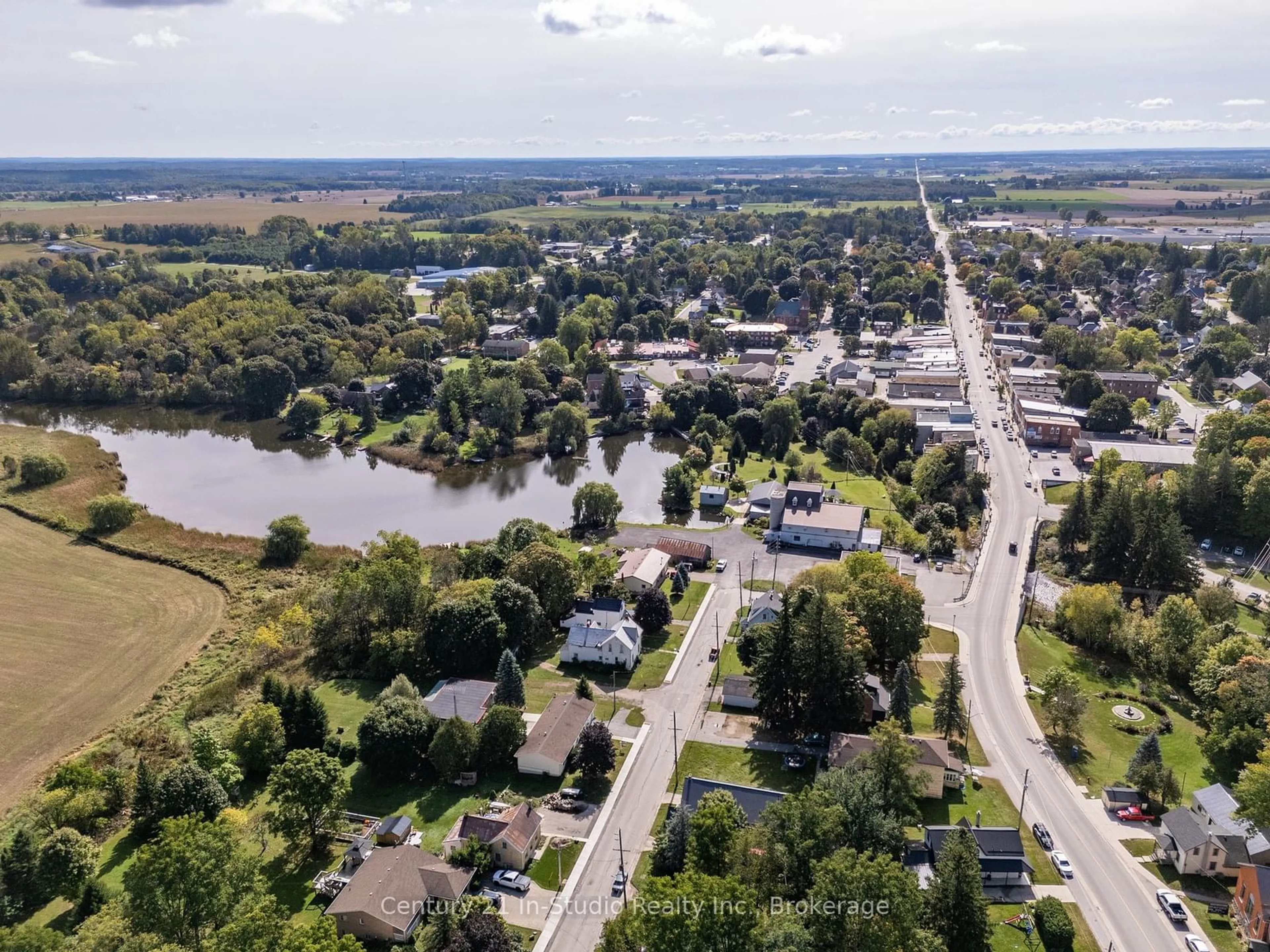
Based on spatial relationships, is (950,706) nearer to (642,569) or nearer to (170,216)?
(642,569)

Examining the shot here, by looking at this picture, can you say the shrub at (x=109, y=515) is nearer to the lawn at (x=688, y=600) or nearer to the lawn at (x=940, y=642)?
the lawn at (x=688, y=600)

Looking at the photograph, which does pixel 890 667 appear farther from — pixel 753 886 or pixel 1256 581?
pixel 1256 581

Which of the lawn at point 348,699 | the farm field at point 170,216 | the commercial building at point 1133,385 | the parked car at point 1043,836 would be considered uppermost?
the farm field at point 170,216

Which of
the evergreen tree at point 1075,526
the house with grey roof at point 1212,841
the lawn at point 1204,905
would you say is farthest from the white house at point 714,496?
the lawn at point 1204,905

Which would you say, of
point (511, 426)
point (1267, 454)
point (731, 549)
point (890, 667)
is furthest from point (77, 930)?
point (1267, 454)

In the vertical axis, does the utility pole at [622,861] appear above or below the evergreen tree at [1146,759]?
below

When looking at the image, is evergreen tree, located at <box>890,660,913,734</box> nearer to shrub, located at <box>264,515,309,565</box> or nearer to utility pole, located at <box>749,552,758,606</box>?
utility pole, located at <box>749,552,758,606</box>
